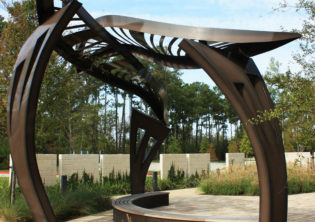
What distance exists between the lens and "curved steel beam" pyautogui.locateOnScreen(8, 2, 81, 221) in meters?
5.50

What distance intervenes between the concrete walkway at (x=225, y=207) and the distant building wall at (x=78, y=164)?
3.21 metres

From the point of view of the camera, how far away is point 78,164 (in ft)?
43.2

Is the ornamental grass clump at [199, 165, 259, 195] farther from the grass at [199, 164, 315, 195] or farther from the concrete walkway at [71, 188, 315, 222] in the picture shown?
the concrete walkway at [71, 188, 315, 222]

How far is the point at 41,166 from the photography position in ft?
40.5

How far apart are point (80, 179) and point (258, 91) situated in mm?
9187

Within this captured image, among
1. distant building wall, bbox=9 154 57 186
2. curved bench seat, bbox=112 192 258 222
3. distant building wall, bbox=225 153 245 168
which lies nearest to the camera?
curved bench seat, bbox=112 192 258 222

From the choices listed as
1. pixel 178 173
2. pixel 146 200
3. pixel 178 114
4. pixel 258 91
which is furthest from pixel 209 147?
pixel 258 91

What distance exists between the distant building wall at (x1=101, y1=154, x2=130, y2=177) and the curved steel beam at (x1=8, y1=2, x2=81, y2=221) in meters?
8.40

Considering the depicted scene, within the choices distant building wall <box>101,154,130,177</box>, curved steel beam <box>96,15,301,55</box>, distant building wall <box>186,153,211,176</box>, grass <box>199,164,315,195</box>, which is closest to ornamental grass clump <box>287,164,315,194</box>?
grass <box>199,164,315,195</box>

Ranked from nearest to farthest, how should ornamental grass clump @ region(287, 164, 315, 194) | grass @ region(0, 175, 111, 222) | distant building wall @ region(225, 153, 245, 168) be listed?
grass @ region(0, 175, 111, 222), ornamental grass clump @ region(287, 164, 315, 194), distant building wall @ region(225, 153, 245, 168)

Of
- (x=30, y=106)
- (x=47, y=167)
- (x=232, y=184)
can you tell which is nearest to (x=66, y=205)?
(x=30, y=106)

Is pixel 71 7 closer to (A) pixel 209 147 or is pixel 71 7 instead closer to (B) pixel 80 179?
(B) pixel 80 179

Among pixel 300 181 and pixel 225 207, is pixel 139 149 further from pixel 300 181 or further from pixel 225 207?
pixel 300 181

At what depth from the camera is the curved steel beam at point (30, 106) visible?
550 centimetres
